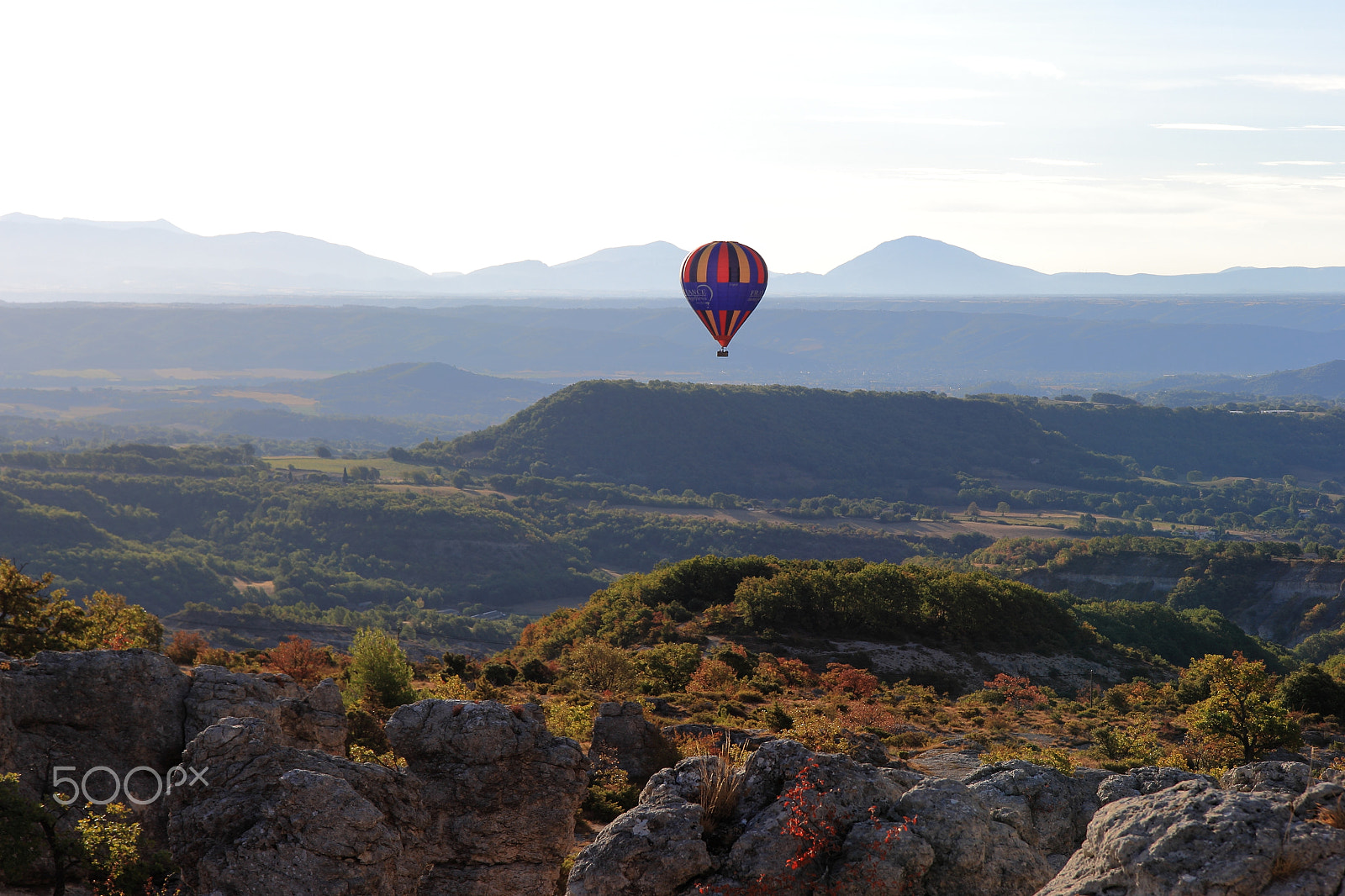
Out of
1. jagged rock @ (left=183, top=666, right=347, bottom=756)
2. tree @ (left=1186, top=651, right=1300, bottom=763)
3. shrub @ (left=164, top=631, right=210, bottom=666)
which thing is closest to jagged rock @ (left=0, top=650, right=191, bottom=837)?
jagged rock @ (left=183, top=666, right=347, bottom=756)

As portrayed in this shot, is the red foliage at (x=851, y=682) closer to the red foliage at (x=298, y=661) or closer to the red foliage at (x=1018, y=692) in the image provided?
the red foliage at (x=1018, y=692)

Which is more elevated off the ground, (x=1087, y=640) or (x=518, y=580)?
(x=1087, y=640)

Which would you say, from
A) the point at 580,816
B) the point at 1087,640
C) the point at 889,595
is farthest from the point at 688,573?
the point at 580,816

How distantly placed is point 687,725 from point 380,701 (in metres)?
8.92

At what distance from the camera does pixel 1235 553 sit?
132 metres

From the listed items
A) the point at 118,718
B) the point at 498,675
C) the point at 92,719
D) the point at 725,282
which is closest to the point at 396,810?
the point at 118,718

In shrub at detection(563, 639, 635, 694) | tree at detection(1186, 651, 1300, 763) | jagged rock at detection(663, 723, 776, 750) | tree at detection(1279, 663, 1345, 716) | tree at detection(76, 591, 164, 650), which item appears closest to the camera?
jagged rock at detection(663, 723, 776, 750)

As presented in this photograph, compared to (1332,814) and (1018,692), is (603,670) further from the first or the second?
(1332,814)

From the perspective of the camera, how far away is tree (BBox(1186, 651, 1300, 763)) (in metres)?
26.4

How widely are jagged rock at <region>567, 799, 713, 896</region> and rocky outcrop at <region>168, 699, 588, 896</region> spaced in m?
2.34

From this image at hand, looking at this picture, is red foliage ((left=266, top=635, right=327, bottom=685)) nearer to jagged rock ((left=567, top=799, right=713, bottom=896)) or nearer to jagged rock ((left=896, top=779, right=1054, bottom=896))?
jagged rock ((left=567, top=799, right=713, bottom=896))

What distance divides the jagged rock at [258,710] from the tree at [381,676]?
362 inches

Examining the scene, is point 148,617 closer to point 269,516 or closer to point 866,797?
point 866,797

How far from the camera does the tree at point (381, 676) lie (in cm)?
2759
